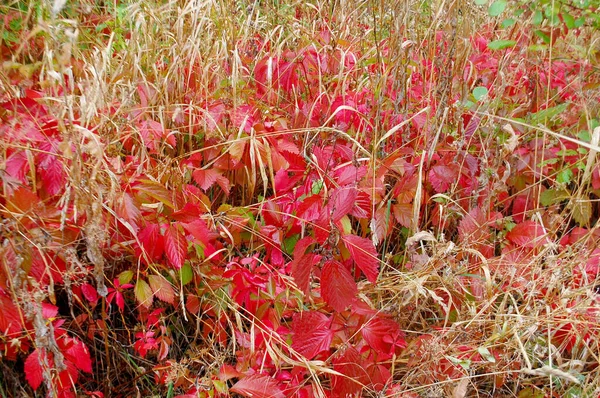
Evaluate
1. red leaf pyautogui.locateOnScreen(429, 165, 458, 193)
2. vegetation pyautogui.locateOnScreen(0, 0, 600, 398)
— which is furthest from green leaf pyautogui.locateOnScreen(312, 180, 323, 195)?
red leaf pyautogui.locateOnScreen(429, 165, 458, 193)

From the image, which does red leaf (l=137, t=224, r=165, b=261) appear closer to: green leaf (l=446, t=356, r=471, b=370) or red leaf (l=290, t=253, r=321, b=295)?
red leaf (l=290, t=253, r=321, b=295)

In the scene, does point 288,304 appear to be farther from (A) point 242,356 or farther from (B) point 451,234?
(B) point 451,234

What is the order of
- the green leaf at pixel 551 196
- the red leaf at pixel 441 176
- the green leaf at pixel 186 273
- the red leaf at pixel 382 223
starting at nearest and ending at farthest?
the green leaf at pixel 186 273 → the red leaf at pixel 382 223 → the red leaf at pixel 441 176 → the green leaf at pixel 551 196

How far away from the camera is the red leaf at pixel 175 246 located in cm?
129

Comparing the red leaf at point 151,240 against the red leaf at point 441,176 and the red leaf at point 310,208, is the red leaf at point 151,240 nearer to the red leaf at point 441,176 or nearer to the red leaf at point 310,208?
the red leaf at point 310,208

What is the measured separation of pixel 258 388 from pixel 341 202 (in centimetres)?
45

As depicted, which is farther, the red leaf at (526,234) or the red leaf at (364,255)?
the red leaf at (526,234)

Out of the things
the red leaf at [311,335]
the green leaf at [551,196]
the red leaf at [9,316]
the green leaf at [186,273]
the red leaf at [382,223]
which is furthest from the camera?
the green leaf at [551,196]

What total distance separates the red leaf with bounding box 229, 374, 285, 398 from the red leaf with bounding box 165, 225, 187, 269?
A: 0.30m

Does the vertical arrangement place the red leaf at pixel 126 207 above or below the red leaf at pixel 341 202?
below

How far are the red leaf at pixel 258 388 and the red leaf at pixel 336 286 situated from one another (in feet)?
0.74

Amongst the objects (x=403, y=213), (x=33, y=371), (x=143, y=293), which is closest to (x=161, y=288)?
(x=143, y=293)

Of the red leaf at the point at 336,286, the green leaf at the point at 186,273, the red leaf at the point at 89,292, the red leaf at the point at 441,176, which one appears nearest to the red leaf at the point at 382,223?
the red leaf at the point at 441,176

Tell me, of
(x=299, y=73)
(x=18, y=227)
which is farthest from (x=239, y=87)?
(x=18, y=227)
